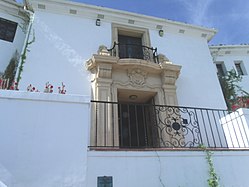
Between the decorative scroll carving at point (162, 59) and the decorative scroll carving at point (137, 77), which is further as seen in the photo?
the decorative scroll carving at point (162, 59)

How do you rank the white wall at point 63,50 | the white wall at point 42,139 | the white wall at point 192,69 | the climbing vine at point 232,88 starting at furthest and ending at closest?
the climbing vine at point 232,88, the white wall at point 192,69, the white wall at point 63,50, the white wall at point 42,139

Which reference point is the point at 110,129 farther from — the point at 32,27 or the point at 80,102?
the point at 32,27

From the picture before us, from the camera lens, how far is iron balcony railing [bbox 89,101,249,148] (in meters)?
4.47

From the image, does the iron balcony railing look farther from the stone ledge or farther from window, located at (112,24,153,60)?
window, located at (112,24,153,60)

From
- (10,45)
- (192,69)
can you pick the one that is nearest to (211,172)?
(192,69)

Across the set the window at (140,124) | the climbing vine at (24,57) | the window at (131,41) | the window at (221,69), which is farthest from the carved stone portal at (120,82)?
the window at (221,69)

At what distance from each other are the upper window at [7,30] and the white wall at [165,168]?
6.37m

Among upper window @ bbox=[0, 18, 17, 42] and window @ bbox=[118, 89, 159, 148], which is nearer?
window @ bbox=[118, 89, 159, 148]

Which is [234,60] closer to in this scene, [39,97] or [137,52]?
[137,52]

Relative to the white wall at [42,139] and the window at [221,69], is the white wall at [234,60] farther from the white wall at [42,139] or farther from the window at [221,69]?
the white wall at [42,139]

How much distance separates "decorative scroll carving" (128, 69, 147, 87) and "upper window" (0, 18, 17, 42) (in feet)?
15.5

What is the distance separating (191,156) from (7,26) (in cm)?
789

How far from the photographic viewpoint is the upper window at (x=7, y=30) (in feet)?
23.4

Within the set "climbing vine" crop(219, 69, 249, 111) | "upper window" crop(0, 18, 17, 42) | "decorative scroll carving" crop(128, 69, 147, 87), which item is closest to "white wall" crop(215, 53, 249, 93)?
"climbing vine" crop(219, 69, 249, 111)
